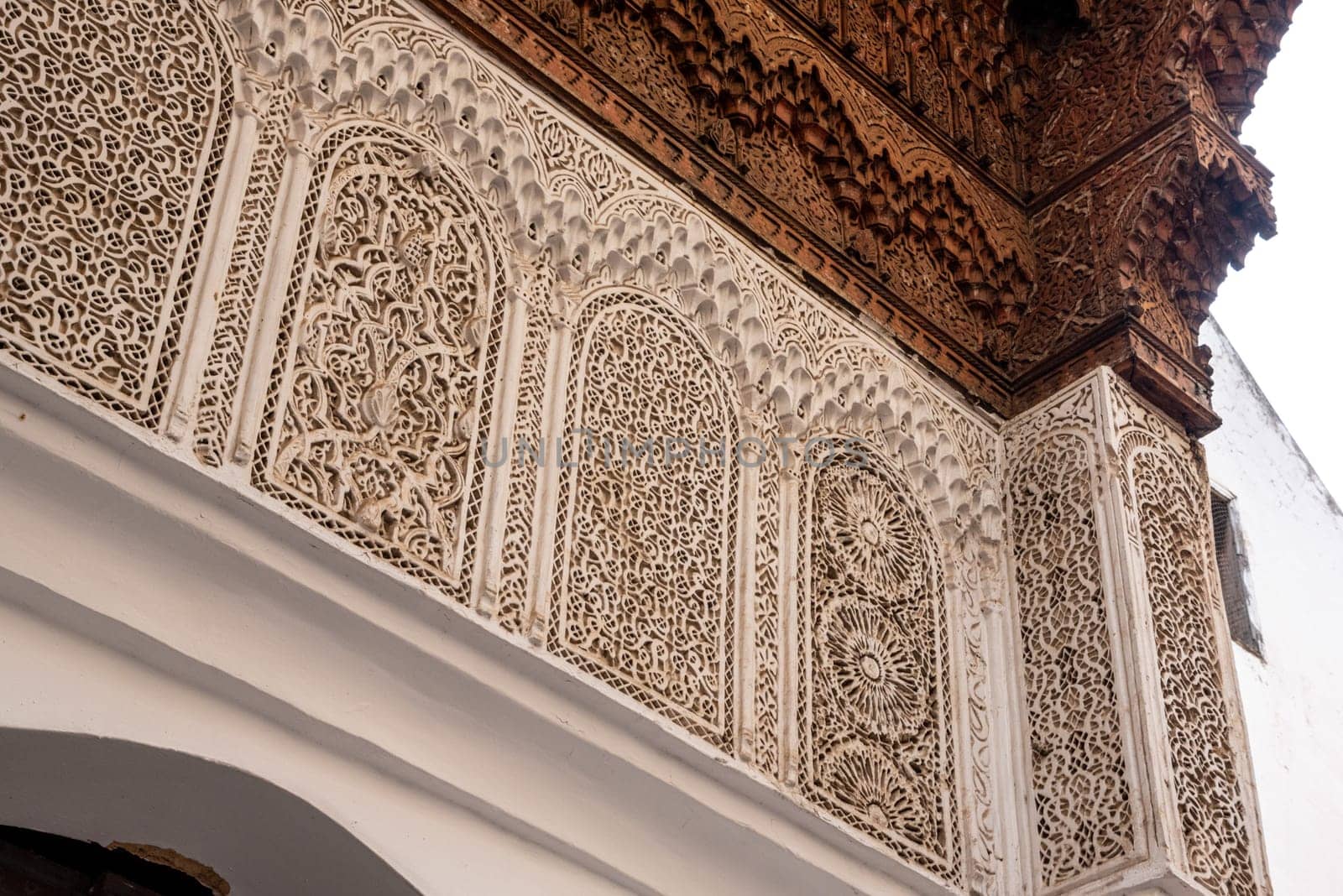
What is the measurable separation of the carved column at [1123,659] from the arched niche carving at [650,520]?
69cm

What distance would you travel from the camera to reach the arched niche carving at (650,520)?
2.88m

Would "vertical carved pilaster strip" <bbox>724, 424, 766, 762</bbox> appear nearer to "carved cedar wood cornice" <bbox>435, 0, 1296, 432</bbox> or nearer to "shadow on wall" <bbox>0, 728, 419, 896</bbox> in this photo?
"carved cedar wood cornice" <bbox>435, 0, 1296, 432</bbox>

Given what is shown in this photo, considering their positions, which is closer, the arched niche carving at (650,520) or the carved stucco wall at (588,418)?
the carved stucco wall at (588,418)

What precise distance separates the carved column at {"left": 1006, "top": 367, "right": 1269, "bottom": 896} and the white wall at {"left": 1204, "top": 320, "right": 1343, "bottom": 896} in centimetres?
205

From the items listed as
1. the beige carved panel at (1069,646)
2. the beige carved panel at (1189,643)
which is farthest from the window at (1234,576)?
the beige carved panel at (1069,646)

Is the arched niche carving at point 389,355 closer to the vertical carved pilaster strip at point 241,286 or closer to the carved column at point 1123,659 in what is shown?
the vertical carved pilaster strip at point 241,286

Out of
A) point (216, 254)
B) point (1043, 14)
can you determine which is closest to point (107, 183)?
point (216, 254)

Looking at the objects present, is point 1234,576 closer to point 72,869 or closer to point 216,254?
point 216,254

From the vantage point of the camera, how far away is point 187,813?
2.45 metres

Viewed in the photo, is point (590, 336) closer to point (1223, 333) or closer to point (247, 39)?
point (247, 39)

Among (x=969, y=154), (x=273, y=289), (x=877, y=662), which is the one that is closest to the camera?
(x=273, y=289)

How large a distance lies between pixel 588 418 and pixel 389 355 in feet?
1.30

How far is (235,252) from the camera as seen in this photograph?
8.86 ft

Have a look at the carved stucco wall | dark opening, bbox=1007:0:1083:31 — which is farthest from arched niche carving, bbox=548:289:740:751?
dark opening, bbox=1007:0:1083:31
